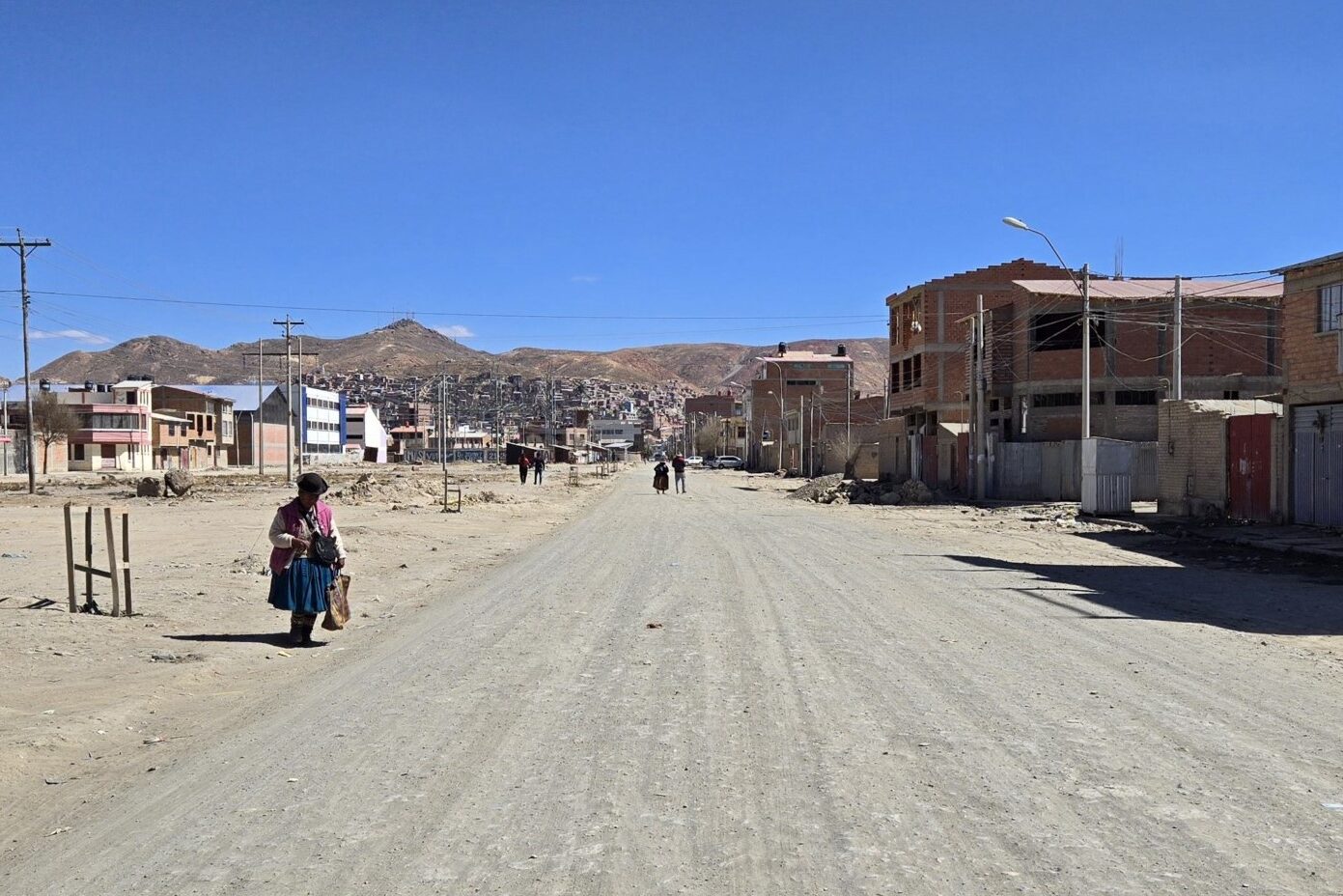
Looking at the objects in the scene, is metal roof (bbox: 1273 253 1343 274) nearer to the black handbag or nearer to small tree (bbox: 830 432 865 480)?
the black handbag

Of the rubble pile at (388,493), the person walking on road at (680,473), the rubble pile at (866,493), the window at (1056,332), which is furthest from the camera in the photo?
the person walking on road at (680,473)

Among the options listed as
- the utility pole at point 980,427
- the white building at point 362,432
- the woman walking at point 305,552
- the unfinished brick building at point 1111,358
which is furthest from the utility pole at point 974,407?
the white building at point 362,432

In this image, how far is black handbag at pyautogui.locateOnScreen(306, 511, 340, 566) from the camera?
1043cm

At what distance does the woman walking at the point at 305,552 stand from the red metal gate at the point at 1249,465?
21.9 meters

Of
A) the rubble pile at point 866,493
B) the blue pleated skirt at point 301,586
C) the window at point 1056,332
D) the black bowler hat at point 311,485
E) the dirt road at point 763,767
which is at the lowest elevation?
the rubble pile at point 866,493

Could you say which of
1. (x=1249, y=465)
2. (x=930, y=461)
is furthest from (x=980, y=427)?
(x=1249, y=465)

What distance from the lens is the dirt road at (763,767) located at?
459cm

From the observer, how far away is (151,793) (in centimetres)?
595

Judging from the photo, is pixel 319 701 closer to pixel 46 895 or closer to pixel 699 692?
pixel 699 692

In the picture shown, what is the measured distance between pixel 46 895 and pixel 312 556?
6.09 m

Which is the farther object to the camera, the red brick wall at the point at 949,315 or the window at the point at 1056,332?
the red brick wall at the point at 949,315

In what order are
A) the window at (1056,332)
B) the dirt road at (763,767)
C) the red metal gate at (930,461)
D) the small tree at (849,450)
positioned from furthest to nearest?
1. the small tree at (849,450)
2. the window at (1056,332)
3. the red metal gate at (930,461)
4. the dirt road at (763,767)

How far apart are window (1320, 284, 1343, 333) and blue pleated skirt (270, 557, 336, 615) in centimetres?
2093

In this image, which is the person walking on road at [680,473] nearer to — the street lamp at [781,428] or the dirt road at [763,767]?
the street lamp at [781,428]
